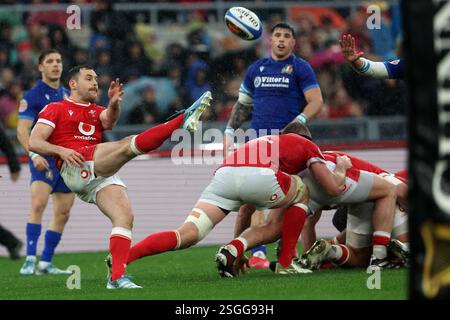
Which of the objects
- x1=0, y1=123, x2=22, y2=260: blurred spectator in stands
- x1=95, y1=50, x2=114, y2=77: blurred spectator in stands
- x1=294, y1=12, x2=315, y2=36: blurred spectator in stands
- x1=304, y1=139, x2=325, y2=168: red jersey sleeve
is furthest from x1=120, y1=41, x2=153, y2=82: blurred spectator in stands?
x1=304, y1=139, x2=325, y2=168: red jersey sleeve

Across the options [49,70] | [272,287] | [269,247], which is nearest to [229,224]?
[269,247]

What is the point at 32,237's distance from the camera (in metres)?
9.91

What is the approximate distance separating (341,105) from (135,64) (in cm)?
281

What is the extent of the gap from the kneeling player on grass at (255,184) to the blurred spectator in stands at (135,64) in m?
6.20

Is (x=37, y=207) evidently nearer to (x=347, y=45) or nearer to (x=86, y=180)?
(x=86, y=180)

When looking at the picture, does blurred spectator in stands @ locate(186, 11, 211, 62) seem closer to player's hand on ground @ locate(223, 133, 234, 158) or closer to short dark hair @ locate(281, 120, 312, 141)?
player's hand on ground @ locate(223, 133, 234, 158)

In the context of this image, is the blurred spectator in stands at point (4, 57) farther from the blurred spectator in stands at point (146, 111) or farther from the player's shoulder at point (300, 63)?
the player's shoulder at point (300, 63)

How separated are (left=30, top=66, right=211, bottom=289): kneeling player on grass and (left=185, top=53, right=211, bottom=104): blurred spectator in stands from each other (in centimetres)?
573

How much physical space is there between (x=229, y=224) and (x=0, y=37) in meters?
4.46

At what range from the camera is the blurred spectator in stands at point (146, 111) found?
13.7 metres

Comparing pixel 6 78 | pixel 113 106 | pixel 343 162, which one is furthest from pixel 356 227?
pixel 6 78

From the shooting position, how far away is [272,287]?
7242 millimetres

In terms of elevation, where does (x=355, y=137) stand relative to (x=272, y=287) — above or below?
above
